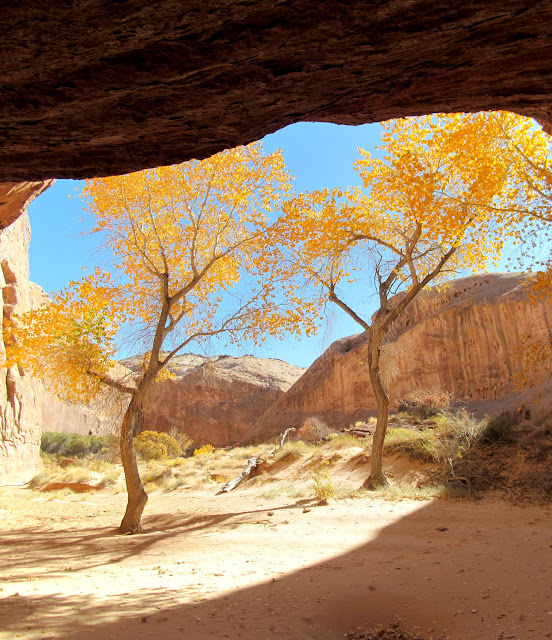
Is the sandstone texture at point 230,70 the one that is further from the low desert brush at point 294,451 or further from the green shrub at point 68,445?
the green shrub at point 68,445

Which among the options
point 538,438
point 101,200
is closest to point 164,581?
point 101,200

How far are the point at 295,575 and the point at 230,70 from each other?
5547 mm

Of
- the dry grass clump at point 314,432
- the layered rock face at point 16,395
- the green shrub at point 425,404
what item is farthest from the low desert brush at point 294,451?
the layered rock face at point 16,395

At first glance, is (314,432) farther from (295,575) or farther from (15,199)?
(295,575)

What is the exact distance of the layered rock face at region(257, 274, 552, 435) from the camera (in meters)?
26.8

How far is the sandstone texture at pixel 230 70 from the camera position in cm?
292

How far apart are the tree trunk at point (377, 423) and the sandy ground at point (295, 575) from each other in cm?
163

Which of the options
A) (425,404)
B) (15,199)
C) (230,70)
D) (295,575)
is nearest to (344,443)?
(425,404)

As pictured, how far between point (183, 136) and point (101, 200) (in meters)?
8.77

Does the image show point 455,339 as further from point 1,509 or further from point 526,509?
point 1,509

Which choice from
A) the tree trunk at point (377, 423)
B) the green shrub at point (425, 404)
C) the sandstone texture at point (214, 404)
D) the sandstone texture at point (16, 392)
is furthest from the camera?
the sandstone texture at point (214, 404)

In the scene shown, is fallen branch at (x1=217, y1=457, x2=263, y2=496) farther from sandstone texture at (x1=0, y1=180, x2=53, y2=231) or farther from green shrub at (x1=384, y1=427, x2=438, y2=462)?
sandstone texture at (x1=0, y1=180, x2=53, y2=231)

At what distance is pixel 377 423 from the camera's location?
13227 millimetres

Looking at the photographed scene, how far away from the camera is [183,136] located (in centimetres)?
425
